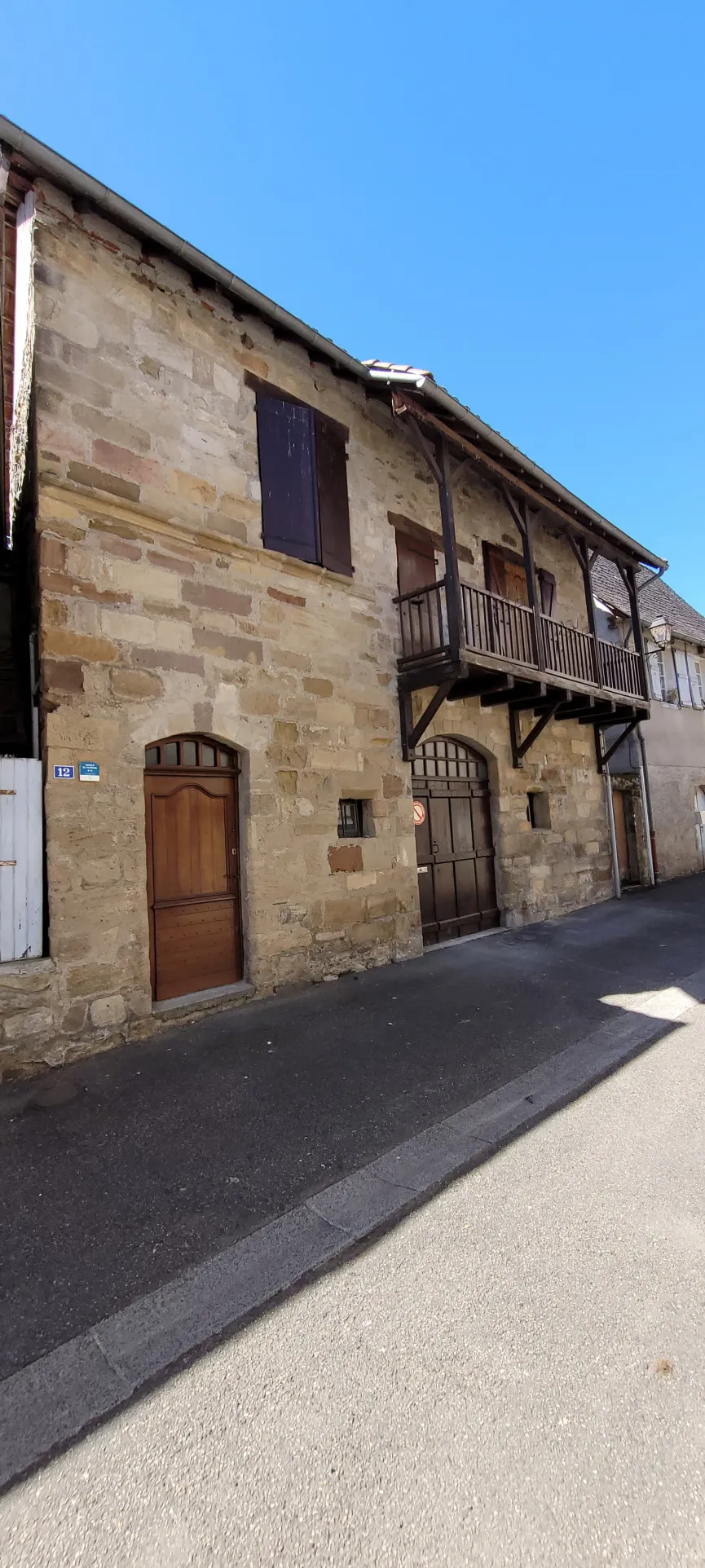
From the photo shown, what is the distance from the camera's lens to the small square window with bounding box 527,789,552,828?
9602 mm

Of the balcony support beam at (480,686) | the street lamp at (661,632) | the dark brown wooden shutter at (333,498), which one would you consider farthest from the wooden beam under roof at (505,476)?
the balcony support beam at (480,686)

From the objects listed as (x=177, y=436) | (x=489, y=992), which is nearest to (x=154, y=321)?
(x=177, y=436)

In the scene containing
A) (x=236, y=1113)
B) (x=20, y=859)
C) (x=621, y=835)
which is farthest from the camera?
(x=621, y=835)

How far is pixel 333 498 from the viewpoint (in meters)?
6.90

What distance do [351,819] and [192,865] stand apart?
201 centimetres

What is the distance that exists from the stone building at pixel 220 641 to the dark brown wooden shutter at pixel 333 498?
0.10ft

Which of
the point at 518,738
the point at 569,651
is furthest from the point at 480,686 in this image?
the point at 569,651

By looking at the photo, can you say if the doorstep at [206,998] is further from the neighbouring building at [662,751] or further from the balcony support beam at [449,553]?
the neighbouring building at [662,751]

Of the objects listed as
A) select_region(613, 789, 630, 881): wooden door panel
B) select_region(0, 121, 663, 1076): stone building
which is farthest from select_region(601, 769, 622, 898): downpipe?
select_region(0, 121, 663, 1076): stone building

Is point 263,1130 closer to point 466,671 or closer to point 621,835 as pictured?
point 466,671

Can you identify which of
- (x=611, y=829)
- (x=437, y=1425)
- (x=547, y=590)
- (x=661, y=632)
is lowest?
(x=437, y=1425)

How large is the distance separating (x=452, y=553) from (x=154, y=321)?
3.43 m

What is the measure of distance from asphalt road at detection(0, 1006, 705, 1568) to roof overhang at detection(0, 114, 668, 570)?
7107 millimetres

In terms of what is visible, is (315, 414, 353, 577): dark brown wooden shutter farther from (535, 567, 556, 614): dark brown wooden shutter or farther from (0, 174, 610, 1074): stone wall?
(535, 567, 556, 614): dark brown wooden shutter
